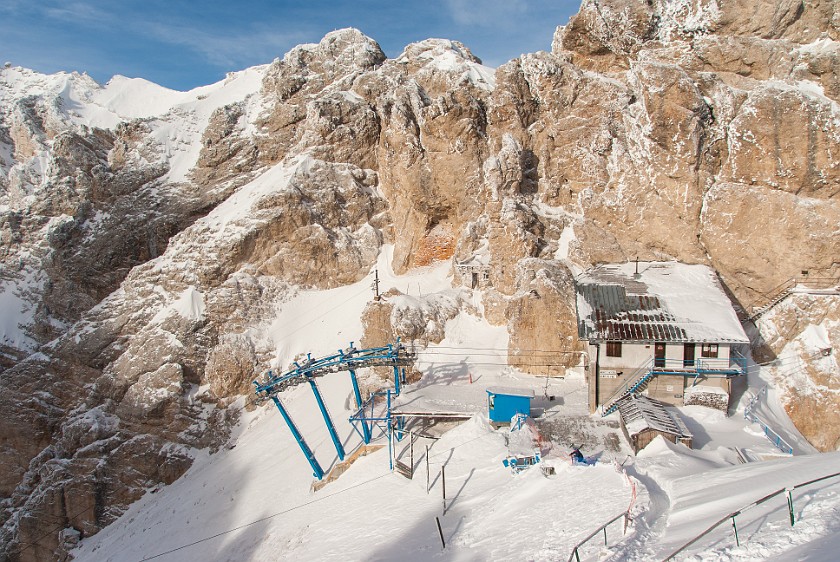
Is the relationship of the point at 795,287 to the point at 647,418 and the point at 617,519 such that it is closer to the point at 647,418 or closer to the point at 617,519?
the point at 647,418

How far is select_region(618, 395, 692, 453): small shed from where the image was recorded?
18.4m

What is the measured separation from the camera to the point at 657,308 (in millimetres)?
23797

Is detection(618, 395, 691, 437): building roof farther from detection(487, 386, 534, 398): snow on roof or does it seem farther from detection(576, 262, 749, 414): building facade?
detection(487, 386, 534, 398): snow on roof

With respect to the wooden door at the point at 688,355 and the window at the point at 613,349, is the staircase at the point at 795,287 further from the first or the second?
the window at the point at 613,349

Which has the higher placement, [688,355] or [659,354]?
[659,354]

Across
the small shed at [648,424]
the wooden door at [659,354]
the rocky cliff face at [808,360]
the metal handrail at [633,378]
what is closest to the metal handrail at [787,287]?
the rocky cliff face at [808,360]

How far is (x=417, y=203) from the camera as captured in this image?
38062 millimetres

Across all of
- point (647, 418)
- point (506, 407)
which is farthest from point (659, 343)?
point (506, 407)

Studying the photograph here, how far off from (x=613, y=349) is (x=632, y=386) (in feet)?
5.67

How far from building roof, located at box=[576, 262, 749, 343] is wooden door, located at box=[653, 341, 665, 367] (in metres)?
0.51

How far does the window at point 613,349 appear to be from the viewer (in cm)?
2319

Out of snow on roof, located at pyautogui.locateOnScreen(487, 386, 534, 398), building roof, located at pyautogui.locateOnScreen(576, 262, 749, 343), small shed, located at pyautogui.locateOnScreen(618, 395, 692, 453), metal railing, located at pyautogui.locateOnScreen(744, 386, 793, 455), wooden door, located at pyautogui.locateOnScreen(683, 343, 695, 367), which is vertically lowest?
metal railing, located at pyautogui.locateOnScreen(744, 386, 793, 455)

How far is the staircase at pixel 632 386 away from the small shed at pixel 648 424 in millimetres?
1201

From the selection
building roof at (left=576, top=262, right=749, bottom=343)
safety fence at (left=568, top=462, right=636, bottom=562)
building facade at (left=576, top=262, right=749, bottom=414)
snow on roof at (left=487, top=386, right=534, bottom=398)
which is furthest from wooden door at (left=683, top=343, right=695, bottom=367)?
safety fence at (left=568, top=462, right=636, bottom=562)
